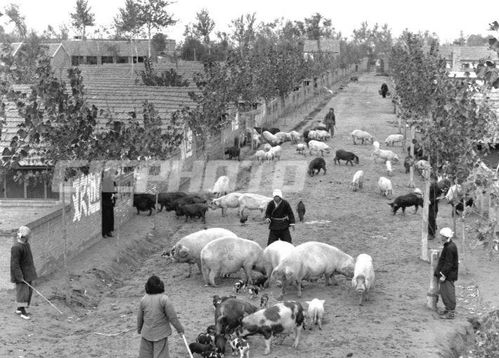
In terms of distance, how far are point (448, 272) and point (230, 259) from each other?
4.67m

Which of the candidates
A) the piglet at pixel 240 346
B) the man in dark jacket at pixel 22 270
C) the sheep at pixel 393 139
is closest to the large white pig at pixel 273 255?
the piglet at pixel 240 346

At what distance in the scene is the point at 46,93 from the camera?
14.8 meters

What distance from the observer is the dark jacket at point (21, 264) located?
13.3 metres

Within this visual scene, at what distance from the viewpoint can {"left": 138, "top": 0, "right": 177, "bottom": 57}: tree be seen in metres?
73.7

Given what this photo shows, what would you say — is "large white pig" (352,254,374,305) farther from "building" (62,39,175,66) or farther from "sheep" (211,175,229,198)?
"building" (62,39,175,66)

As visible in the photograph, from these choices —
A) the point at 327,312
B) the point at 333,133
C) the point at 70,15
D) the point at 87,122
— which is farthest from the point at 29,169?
the point at 70,15

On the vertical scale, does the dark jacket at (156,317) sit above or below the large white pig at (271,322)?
above

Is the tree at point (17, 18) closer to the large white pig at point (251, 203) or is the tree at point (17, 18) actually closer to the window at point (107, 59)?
the window at point (107, 59)

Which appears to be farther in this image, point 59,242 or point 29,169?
point 29,169

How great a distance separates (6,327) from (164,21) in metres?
65.1

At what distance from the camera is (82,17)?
3644 inches

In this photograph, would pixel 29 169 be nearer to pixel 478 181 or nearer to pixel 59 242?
pixel 59 242

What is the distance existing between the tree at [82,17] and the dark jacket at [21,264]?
81.1 metres

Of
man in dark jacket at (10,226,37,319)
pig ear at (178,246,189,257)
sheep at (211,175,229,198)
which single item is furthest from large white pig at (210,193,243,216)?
man in dark jacket at (10,226,37,319)
